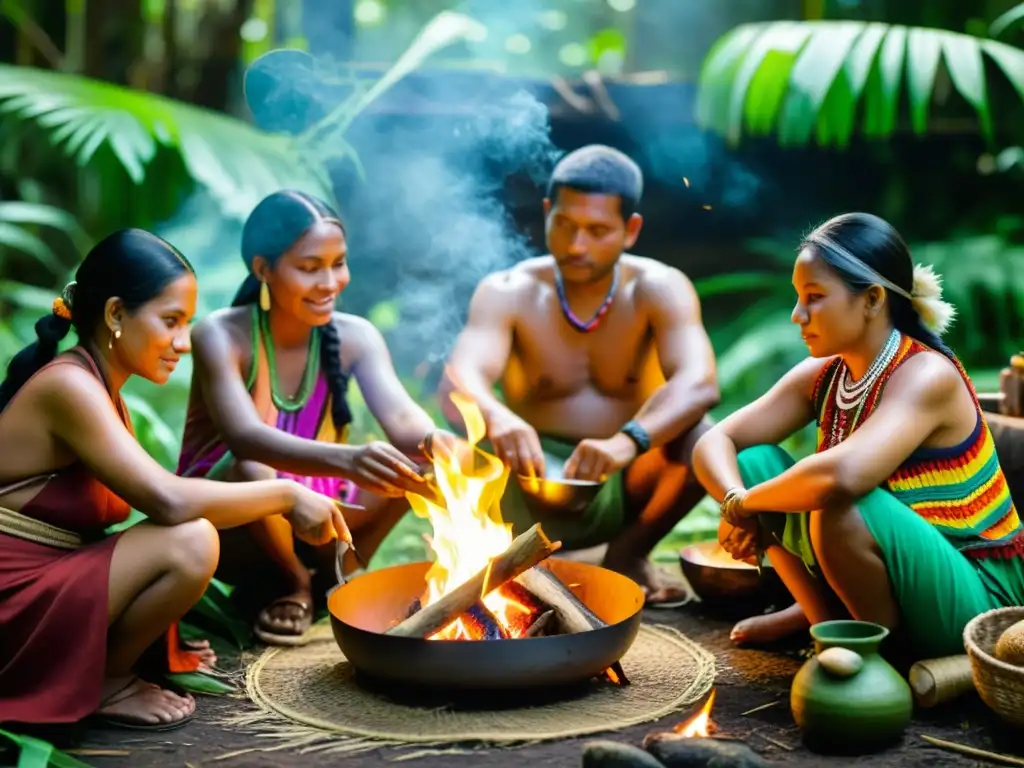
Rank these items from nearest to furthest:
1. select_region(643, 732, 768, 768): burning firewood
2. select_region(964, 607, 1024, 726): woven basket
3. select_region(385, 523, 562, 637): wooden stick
Answer: select_region(643, 732, 768, 768): burning firewood
select_region(964, 607, 1024, 726): woven basket
select_region(385, 523, 562, 637): wooden stick

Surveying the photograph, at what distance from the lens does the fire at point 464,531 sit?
3.61 metres

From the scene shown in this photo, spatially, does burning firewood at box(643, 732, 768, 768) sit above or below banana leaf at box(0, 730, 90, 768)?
above

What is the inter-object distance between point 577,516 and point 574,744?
140cm

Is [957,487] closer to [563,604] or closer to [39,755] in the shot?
[563,604]

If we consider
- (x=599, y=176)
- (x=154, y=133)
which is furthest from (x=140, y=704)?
(x=154, y=133)

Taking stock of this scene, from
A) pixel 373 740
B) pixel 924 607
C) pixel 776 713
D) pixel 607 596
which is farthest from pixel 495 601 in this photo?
pixel 924 607

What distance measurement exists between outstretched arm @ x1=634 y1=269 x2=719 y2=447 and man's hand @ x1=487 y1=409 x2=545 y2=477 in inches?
15.6

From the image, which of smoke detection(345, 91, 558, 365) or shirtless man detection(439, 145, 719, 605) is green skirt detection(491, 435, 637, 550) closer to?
shirtless man detection(439, 145, 719, 605)

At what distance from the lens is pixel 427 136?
6965 millimetres

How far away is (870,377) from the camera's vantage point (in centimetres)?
343

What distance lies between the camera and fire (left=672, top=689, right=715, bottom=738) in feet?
10.3

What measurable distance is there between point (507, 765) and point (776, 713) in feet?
2.69

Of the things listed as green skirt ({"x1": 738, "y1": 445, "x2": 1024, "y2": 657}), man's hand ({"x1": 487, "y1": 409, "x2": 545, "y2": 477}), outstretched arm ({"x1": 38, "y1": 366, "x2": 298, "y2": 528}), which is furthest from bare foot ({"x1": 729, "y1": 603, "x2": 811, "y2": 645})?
outstretched arm ({"x1": 38, "y1": 366, "x2": 298, "y2": 528})

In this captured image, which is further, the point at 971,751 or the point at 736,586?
the point at 736,586
